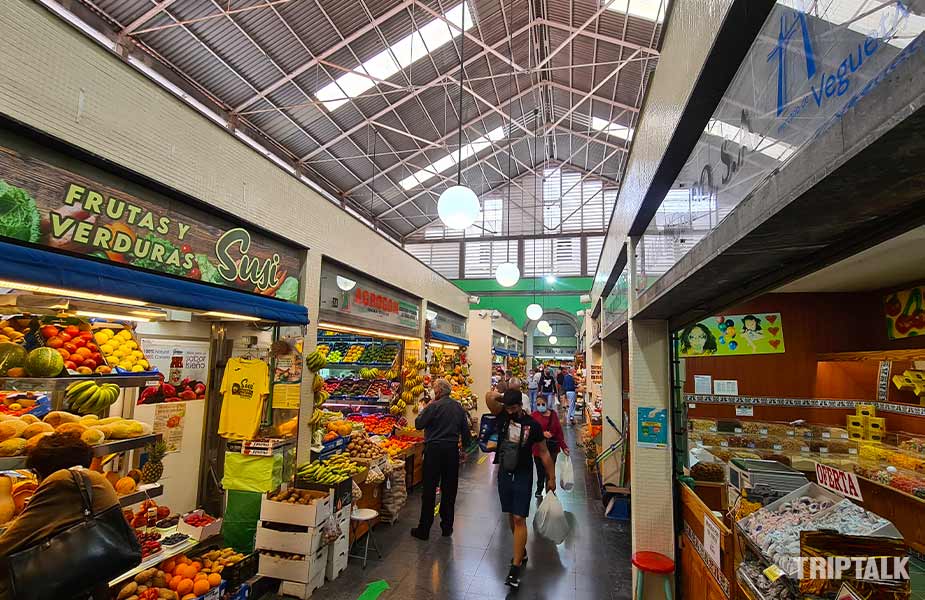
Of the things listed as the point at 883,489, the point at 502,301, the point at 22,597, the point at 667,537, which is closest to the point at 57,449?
the point at 22,597

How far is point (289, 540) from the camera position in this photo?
3.63 m

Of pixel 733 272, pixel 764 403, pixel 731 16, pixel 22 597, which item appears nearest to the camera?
pixel 731 16

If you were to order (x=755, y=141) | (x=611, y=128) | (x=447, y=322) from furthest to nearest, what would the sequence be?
(x=611, y=128), (x=447, y=322), (x=755, y=141)

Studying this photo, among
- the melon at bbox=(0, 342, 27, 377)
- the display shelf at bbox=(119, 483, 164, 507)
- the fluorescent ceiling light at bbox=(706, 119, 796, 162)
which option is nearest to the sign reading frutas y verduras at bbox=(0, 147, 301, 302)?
the melon at bbox=(0, 342, 27, 377)

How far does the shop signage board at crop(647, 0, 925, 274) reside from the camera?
0.82m

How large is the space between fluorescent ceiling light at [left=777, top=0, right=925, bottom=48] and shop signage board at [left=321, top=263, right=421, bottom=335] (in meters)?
4.43

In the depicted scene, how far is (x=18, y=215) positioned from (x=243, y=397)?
2.21m

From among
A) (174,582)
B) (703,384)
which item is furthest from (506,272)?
(174,582)

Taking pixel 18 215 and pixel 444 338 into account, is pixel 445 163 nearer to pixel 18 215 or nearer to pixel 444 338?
pixel 444 338

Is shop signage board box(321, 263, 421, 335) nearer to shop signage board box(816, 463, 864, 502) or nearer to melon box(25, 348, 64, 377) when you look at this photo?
melon box(25, 348, 64, 377)

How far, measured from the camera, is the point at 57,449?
6.68 feet

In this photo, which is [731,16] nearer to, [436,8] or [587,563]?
[587,563]

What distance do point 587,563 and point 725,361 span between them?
3.20 metres

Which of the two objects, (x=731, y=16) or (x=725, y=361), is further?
(x=725, y=361)
